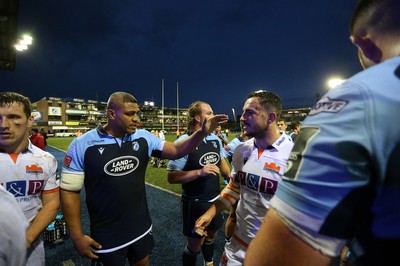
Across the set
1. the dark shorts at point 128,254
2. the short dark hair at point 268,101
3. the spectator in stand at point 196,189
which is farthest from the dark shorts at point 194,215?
the short dark hair at point 268,101

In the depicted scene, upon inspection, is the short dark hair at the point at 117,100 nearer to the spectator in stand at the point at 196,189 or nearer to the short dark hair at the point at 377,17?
the spectator in stand at the point at 196,189

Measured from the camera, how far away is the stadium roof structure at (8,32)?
7637 millimetres

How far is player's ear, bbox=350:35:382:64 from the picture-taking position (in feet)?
2.40

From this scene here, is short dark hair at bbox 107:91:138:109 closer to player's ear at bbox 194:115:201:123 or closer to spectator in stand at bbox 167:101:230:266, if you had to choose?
spectator in stand at bbox 167:101:230:266

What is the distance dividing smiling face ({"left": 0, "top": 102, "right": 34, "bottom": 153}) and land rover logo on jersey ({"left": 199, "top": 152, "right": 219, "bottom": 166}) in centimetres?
248

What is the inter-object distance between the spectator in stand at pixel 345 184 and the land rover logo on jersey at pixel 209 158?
10.5 ft

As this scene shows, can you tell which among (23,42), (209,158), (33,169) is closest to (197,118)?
(209,158)

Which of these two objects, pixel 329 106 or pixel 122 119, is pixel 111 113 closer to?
pixel 122 119

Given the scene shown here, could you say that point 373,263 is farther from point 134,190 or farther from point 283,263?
point 134,190

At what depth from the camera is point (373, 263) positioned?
0.60 meters

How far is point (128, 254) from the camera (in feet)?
9.17

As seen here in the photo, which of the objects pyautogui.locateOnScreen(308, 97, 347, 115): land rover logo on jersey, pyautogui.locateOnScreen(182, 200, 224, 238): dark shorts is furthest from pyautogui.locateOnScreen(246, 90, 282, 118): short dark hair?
pyautogui.locateOnScreen(182, 200, 224, 238): dark shorts

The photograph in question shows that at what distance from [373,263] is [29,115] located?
3.32m

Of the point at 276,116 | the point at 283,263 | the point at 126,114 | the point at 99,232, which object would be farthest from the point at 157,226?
the point at 283,263
